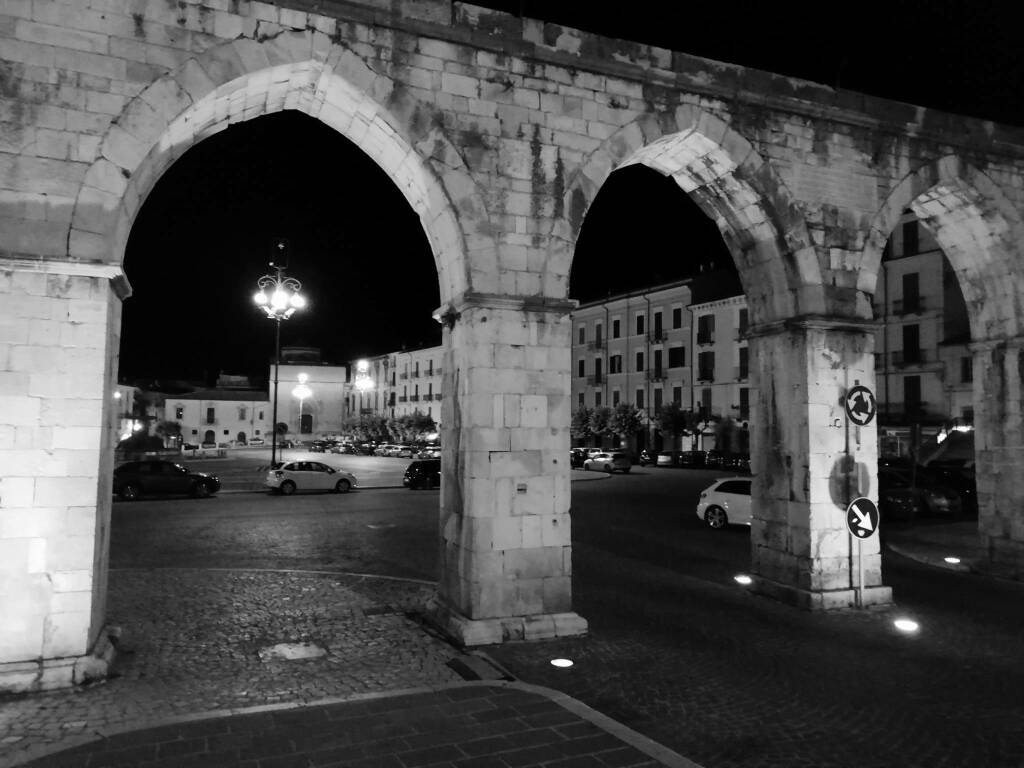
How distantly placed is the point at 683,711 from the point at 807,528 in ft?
13.5

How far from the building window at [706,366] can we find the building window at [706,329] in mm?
862

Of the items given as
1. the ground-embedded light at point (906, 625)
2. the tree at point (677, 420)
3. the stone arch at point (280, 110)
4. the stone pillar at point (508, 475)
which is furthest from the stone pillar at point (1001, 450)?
the tree at point (677, 420)

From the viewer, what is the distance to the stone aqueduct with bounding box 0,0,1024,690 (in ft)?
20.4

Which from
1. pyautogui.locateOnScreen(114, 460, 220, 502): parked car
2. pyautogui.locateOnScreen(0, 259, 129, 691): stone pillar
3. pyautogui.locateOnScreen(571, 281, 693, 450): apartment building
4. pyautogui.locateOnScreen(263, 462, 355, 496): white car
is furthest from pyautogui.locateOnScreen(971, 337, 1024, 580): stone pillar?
pyautogui.locateOnScreen(571, 281, 693, 450): apartment building

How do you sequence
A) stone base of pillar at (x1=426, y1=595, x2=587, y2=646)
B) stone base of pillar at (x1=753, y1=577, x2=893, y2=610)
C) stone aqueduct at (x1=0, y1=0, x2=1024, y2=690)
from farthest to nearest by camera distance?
1. stone base of pillar at (x1=753, y1=577, x2=893, y2=610)
2. stone base of pillar at (x1=426, y1=595, x2=587, y2=646)
3. stone aqueduct at (x1=0, y1=0, x2=1024, y2=690)

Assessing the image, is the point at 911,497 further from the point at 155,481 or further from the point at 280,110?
the point at 155,481

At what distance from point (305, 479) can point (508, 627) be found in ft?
59.7

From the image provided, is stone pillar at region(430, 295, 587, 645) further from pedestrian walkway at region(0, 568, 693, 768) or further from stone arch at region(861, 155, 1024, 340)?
stone arch at region(861, 155, 1024, 340)

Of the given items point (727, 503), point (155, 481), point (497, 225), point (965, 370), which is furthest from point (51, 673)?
point (965, 370)

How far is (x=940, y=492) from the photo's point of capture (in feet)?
62.8

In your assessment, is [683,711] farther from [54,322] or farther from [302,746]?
[54,322]

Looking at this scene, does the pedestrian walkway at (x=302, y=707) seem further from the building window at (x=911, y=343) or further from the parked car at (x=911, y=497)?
the building window at (x=911, y=343)

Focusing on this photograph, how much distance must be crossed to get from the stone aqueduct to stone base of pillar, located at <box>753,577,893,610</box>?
33mm

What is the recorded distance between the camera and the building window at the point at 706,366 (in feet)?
148
